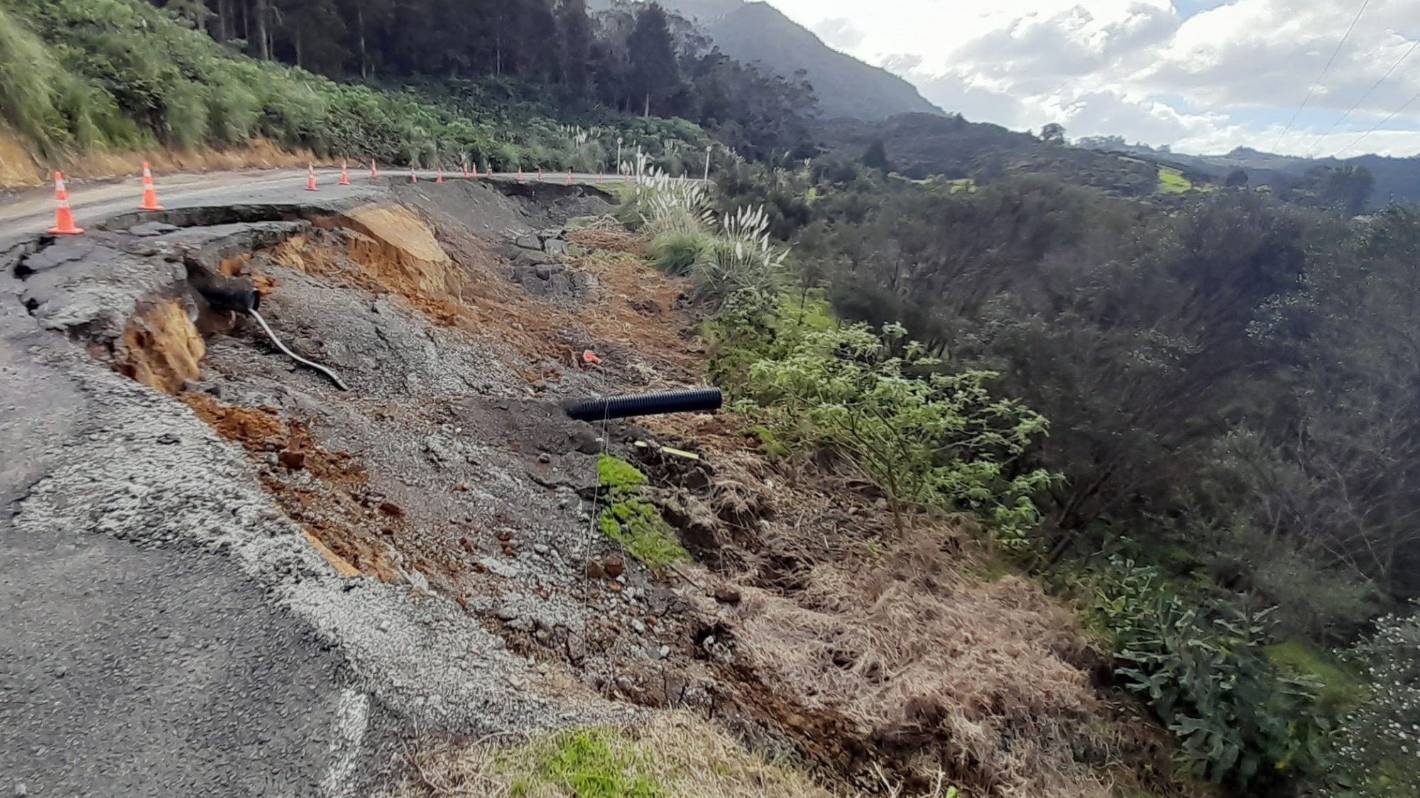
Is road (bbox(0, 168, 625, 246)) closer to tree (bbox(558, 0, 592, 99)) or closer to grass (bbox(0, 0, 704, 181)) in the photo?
grass (bbox(0, 0, 704, 181))

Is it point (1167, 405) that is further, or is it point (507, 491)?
point (1167, 405)

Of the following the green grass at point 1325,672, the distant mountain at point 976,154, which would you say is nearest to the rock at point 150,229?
the green grass at point 1325,672

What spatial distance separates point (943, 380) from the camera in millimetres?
6691

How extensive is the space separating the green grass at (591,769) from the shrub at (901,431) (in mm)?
4427

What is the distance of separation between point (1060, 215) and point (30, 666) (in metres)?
20.6

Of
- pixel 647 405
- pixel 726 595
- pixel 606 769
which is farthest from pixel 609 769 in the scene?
pixel 647 405

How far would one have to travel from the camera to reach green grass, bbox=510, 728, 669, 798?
7.02 ft

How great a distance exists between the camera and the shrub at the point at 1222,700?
4250 millimetres

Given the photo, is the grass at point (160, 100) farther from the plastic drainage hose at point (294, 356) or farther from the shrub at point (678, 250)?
the shrub at point (678, 250)

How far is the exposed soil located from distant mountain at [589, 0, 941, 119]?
412 ft

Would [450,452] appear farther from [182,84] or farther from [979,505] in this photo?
[182,84]

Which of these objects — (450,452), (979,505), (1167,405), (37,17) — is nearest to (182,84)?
(37,17)

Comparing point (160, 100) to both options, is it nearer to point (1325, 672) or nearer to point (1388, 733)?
point (1388, 733)

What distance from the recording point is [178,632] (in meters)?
2.27
